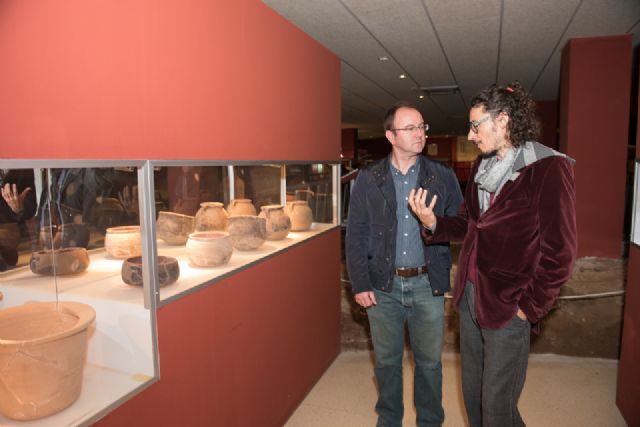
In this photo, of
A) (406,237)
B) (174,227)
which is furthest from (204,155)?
(406,237)

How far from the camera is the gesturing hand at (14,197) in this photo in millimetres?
1099

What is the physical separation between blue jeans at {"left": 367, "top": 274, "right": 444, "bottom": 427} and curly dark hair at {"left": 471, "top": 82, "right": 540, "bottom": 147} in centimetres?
86

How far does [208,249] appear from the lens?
1.89 meters

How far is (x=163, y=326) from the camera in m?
1.57

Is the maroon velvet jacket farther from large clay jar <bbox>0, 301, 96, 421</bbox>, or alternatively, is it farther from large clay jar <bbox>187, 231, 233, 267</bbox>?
large clay jar <bbox>0, 301, 96, 421</bbox>

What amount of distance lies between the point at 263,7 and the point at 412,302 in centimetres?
161

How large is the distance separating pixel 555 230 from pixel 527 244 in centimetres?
10

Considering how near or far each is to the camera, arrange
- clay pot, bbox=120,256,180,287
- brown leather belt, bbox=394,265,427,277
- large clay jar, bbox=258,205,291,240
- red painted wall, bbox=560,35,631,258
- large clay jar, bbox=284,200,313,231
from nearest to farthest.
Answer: clay pot, bbox=120,256,180,287 → brown leather belt, bbox=394,265,427,277 → large clay jar, bbox=258,205,291,240 → large clay jar, bbox=284,200,313,231 → red painted wall, bbox=560,35,631,258

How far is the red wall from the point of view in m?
1.18

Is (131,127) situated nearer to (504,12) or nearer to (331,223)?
(331,223)

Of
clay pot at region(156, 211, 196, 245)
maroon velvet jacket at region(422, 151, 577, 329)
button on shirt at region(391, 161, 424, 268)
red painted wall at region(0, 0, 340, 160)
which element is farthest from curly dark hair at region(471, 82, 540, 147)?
clay pot at region(156, 211, 196, 245)

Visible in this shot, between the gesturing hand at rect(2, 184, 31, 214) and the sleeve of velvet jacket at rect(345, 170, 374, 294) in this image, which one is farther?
the sleeve of velvet jacket at rect(345, 170, 374, 294)

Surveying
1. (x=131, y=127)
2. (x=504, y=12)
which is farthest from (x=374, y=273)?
(x=504, y=12)

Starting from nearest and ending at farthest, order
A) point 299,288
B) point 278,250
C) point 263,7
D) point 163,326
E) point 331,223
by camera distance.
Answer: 1. point 163,326
2. point 263,7
3. point 278,250
4. point 299,288
5. point 331,223
